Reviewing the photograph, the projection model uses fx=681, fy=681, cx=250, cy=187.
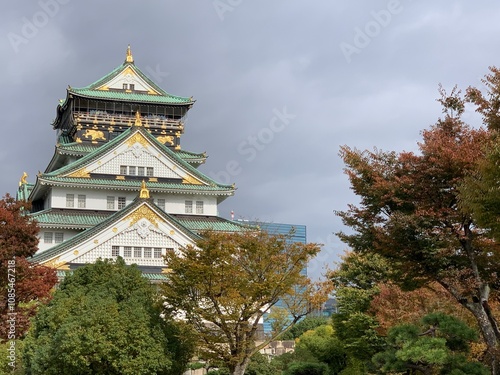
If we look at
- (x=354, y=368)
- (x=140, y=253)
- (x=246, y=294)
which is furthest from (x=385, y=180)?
(x=140, y=253)

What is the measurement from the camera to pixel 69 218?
1766 inches

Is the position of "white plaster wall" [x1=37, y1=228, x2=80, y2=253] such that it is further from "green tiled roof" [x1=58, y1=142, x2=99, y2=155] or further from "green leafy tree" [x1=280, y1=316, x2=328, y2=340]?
"green leafy tree" [x1=280, y1=316, x2=328, y2=340]

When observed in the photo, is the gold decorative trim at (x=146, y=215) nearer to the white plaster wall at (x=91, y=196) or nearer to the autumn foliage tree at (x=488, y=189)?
the white plaster wall at (x=91, y=196)

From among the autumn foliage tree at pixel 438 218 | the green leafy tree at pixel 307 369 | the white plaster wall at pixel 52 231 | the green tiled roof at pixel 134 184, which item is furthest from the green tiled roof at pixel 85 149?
the autumn foliage tree at pixel 438 218

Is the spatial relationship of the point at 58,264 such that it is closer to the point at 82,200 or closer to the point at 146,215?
the point at 146,215

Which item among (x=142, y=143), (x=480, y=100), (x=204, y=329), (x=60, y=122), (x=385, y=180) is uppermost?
(x=60, y=122)

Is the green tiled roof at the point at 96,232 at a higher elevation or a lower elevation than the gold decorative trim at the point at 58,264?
higher

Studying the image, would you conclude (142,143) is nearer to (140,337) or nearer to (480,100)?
(140,337)

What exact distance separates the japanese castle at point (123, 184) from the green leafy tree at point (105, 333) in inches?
684

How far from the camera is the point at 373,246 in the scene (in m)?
20.1

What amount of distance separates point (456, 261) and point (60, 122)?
45.1m

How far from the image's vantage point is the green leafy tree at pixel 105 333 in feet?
67.6

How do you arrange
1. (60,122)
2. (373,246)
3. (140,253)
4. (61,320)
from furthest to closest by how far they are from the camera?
(60,122)
(140,253)
(61,320)
(373,246)

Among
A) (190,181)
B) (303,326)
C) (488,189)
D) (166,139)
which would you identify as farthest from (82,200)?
(488,189)
